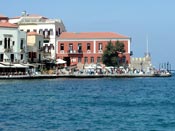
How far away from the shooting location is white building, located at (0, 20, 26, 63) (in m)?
92.2

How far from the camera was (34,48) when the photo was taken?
99750 millimetres

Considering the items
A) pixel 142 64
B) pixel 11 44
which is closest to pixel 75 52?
pixel 142 64

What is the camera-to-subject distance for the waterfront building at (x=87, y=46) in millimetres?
106875

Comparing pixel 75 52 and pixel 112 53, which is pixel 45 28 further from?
pixel 112 53

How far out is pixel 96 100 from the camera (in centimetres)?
4825

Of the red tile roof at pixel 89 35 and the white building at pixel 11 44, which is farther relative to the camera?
the red tile roof at pixel 89 35

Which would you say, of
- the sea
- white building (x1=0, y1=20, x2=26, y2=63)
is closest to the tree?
white building (x1=0, y1=20, x2=26, y2=63)

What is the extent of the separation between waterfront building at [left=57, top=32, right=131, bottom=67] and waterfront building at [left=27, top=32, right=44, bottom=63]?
7693 millimetres

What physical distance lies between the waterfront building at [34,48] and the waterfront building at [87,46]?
7.69m

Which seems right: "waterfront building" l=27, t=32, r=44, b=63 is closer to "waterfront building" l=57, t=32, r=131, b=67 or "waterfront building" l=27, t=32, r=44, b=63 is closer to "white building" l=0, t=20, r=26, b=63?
"white building" l=0, t=20, r=26, b=63

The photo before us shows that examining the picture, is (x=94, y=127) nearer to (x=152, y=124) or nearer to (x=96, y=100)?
(x=152, y=124)

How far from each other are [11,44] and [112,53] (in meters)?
19.5

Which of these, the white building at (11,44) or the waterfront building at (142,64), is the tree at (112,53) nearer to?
the waterfront building at (142,64)

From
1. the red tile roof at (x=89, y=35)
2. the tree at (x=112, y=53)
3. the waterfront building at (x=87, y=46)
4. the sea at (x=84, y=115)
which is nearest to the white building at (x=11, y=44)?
the waterfront building at (x=87, y=46)
